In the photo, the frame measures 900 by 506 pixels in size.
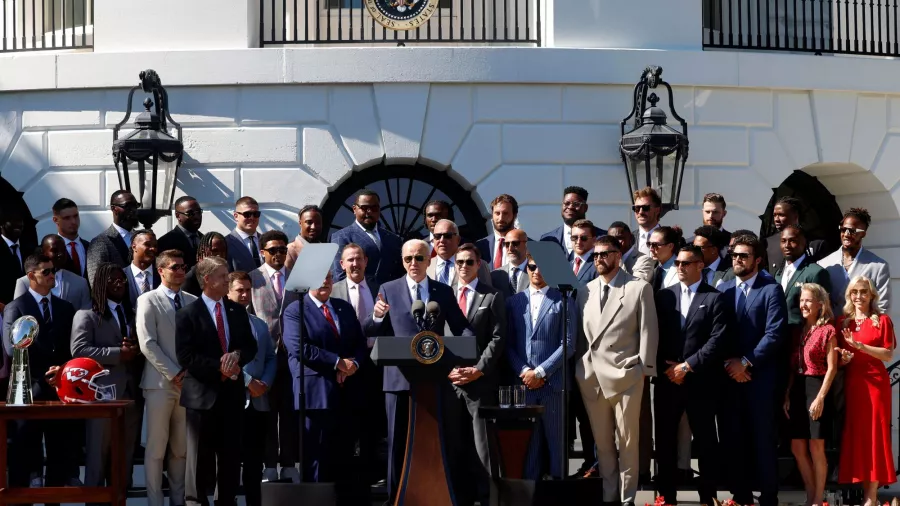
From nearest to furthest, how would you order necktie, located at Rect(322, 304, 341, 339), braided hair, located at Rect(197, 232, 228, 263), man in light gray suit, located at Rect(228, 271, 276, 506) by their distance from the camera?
necktie, located at Rect(322, 304, 341, 339) → man in light gray suit, located at Rect(228, 271, 276, 506) → braided hair, located at Rect(197, 232, 228, 263)

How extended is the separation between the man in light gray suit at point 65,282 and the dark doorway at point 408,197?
11.2 ft

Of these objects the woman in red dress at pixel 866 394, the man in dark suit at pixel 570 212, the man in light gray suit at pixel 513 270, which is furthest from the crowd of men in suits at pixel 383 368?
the man in dark suit at pixel 570 212

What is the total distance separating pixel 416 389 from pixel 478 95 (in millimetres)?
4878

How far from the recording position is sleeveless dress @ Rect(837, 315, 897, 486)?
12.4 m

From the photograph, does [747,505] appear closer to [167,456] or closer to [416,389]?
[416,389]

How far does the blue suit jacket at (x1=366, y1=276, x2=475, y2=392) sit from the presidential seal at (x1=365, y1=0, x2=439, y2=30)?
4329 millimetres

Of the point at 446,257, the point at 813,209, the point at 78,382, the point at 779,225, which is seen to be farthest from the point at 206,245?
the point at 813,209

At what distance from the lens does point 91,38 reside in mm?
15961

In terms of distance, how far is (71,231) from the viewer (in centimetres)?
1362

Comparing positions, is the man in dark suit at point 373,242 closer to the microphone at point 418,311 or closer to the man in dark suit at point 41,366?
the microphone at point 418,311

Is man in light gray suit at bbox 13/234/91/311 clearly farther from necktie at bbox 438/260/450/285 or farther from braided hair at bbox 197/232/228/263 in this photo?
necktie at bbox 438/260/450/285

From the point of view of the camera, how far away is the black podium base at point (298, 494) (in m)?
11.5

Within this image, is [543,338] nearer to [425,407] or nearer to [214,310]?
[425,407]

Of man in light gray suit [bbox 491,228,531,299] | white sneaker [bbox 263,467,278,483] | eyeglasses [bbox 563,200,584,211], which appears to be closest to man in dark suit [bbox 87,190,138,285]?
white sneaker [bbox 263,467,278,483]
